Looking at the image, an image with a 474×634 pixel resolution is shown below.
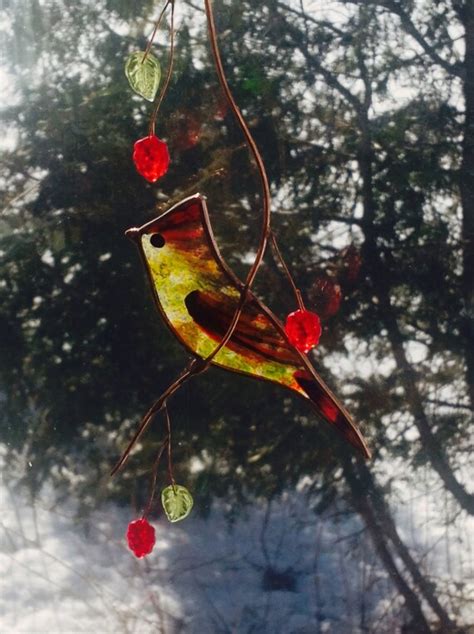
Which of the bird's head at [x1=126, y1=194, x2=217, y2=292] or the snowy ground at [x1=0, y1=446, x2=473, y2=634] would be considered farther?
the snowy ground at [x1=0, y1=446, x2=473, y2=634]

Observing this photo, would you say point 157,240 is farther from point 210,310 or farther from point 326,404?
point 326,404

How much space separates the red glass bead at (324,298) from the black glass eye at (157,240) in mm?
164

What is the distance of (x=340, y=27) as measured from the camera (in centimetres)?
64

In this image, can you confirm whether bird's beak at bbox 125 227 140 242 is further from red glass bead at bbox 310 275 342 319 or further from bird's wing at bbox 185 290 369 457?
red glass bead at bbox 310 275 342 319

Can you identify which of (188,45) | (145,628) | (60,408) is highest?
(188,45)

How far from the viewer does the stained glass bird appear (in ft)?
1.64

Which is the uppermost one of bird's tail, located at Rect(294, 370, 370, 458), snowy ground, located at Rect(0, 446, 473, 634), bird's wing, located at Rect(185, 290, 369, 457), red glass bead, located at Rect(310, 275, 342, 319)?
red glass bead, located at Rect(310, 275, 342, 319)

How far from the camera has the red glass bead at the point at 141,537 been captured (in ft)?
1.98

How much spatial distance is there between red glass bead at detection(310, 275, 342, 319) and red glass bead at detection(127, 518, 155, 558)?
0.70ft

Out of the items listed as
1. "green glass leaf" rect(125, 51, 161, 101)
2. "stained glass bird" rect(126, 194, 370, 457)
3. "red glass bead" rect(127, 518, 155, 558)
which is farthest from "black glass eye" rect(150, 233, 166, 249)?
"red glass bead" rect(127, 518, 155, 558)

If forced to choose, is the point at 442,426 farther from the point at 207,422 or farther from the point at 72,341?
the point at 72,341

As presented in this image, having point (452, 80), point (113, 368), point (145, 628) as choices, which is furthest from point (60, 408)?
point (452, 80)

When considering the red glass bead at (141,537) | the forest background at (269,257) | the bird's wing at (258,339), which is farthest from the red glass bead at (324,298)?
the red glass bead at (141,537)

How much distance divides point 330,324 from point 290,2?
10.3 inches
